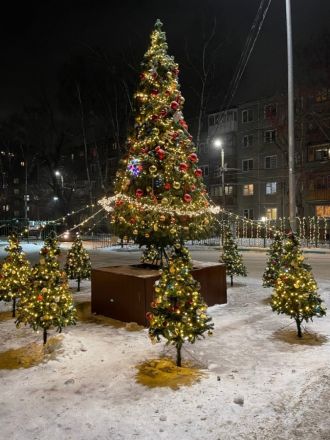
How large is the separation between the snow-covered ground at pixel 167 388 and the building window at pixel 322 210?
116ft

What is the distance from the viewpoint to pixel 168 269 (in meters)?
7.24

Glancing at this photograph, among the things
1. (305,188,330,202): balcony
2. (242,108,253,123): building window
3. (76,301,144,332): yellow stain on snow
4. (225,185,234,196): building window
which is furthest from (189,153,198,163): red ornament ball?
(225,185,234,196): building window

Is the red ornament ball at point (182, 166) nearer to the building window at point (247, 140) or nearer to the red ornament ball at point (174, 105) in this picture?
the red ornament ball at point (174, 105)

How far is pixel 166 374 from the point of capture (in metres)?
6.55

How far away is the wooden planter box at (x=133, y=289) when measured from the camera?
9.59 metres

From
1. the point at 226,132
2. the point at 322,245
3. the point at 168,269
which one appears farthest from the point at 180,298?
the point at 226,132

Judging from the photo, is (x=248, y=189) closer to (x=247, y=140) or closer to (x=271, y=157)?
(x=271, y=157)

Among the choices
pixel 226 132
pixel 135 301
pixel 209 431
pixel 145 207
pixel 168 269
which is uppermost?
pixel 226 132

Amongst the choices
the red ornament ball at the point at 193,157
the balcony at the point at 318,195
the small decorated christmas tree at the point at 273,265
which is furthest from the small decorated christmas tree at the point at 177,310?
the balcony at the point at 318,195

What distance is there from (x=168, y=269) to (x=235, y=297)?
5.90 meters

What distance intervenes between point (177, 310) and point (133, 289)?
9.68ft

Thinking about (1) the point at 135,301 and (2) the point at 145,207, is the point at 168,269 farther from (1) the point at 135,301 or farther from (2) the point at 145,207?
(2) the point at 145,207

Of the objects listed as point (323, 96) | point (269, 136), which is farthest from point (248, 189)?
point (323, 96)

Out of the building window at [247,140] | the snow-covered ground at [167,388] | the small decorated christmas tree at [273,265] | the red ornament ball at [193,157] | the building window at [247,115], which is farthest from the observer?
the building window at [247,140]
